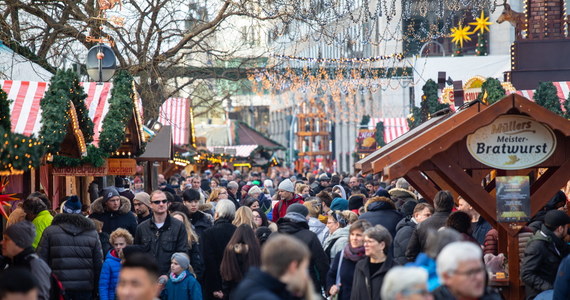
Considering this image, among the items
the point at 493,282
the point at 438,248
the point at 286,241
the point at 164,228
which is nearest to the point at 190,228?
the point at 164,228

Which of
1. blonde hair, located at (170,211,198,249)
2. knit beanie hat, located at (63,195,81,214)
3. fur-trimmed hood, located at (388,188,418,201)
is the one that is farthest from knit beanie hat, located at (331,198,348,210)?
knit beanie hat, located at (63,195,81,214)

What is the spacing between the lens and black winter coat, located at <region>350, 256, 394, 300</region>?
8.86 meters

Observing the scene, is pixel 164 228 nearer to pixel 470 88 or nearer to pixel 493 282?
pixel 493 282

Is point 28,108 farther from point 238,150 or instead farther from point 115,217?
Result: point 238,150

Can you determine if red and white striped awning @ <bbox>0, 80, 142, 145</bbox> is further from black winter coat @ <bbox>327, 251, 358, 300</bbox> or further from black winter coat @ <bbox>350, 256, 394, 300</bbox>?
black winter coat @ <bbox>350, 256, 394, 300</bbox>

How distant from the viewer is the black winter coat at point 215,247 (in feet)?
38.9

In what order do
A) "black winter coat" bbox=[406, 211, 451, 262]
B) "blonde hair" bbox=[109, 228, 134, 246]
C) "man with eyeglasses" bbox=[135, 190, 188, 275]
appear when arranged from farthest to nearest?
"man with eyeglasses" bbox=[135, 190, 188, 275] < "blonde hair" bbox=[109, 228, 134, 246] < "black winter coat" bbox=[406, 211, 451, 262]

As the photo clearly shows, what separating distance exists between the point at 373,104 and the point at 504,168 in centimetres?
5623

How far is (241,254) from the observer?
10.7 meters

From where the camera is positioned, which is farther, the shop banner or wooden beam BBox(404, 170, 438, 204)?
the shop banner

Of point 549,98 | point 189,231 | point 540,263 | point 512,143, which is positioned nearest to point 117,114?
point 189,231

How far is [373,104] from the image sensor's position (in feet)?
218

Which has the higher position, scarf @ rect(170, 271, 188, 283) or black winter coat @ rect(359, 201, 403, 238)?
black winter coat @ rect(359, 201, 403, 238)

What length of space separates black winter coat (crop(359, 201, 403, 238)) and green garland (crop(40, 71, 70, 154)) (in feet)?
13.5
